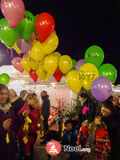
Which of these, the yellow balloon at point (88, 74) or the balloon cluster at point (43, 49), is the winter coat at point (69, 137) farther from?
the yellow balloon at point (88, 74)

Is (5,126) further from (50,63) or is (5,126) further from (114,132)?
(114,132)

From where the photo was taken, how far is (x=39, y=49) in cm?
301

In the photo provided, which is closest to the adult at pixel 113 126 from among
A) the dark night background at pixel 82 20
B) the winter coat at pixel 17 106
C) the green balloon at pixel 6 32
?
the winter coat at pixel 17 106

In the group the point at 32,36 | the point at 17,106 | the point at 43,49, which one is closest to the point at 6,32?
the point at 32,36

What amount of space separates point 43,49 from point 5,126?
1441 millimetres

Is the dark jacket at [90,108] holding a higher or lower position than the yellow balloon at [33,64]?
lower

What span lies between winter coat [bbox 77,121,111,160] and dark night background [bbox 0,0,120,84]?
3.65 meters

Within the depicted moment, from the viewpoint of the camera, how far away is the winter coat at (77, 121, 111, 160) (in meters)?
2.54

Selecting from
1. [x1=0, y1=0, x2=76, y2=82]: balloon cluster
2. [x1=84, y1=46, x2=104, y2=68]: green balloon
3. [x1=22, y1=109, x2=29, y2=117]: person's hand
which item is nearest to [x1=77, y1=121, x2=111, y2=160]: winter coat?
[x1=22, y1=109, x2=29, y2=117]: person's hand

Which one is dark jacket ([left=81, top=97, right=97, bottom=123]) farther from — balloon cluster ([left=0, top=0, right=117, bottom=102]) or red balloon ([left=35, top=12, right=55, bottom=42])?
red balloon ([left=35, top=12, right=55, bottom=42])

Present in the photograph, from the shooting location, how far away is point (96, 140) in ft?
8.61

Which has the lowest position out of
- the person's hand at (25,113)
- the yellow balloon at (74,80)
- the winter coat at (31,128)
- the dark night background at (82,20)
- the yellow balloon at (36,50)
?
the winter coat at (31,128)

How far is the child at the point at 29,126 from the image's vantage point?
9.84 feet

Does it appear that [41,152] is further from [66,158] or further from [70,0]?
[70,0]
